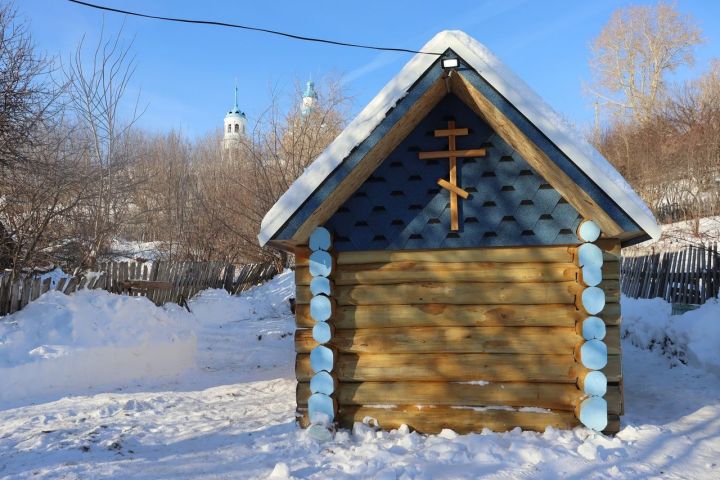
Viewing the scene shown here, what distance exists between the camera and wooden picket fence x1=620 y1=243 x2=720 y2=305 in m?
11.6

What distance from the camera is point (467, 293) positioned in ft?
18.3

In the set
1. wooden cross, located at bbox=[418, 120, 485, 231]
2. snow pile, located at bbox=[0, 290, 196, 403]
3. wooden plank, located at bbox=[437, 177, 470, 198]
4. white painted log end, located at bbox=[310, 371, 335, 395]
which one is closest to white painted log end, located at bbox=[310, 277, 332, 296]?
white painted log end, located at bbox=[310, 371, 335, 395]

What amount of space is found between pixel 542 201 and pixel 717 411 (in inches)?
138

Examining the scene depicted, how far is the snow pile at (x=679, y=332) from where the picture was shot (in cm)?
879

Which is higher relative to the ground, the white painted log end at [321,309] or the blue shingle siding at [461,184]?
the blue shingle siding at [461,184]

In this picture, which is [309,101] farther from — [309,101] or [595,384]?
[595,384]

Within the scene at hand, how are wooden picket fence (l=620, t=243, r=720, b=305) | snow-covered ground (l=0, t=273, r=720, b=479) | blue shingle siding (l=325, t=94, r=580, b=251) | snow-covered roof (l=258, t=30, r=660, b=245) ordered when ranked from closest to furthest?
1. snow-covered ground (l=0, t=273, r=720, b=479)
2. snow-covered roof (l=258, t=30, r=660, b=245)
3. blue shingle siding (l=325, t=94, r=580, b=251)
4. wooden picket fence (l=620, t=243, r=720, b=305)

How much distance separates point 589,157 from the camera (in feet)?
16.3

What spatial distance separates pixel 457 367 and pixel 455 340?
278 mm

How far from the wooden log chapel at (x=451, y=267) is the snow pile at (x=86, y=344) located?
4.26 m

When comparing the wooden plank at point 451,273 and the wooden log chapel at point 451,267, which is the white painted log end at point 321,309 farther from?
the wooden plank at point 451,273

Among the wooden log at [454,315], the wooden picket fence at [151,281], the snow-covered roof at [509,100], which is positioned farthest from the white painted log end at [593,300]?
the wooden picket fence at [151,281]

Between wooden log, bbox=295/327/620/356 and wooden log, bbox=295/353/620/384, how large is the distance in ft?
0.21

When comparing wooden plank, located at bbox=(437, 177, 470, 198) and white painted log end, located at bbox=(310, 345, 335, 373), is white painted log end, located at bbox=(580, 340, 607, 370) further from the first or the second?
white painted log end, located at bbox=(310, 345, 335, 373)
